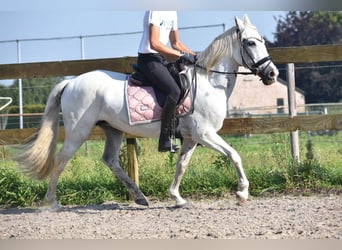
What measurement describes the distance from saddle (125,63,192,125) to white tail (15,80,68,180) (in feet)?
2.88

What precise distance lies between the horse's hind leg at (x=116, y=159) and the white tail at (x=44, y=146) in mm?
548

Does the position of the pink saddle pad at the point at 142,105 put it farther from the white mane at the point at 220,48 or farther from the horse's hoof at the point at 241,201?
the horse's hoof at the point at 241,201

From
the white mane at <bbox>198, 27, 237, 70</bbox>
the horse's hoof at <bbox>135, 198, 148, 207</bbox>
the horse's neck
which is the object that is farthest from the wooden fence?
the white mane at <bbox>198, 27, 237, 70</bbox>

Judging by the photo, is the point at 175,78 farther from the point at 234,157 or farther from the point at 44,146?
the point at 44,146

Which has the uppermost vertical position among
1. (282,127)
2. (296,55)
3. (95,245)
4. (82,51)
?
(82,51)

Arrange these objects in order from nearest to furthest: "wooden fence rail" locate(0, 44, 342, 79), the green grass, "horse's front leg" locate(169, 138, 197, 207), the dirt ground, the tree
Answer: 1. the dirt ground
2. "horse's front leg" locate(169, 138, 197, 207)
3. the green grass
4. "wooden fence rail" locate(0, 44, 342, 79)
5. the tree

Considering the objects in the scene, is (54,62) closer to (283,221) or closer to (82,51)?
(283,221)

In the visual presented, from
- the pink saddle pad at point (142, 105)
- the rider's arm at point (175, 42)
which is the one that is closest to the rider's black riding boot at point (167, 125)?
the pink saddle pad at point (142, 105)

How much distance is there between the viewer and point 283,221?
4746 millimetres

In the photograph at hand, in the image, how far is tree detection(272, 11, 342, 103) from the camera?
1156 inches

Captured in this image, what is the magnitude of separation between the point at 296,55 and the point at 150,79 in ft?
6.70

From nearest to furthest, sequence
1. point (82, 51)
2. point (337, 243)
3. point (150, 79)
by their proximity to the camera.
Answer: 1. point (337, 243)
2. point (150, 79)
3. point (82, 51)

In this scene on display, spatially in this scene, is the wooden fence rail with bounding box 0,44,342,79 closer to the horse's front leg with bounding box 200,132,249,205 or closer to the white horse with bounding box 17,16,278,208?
the white horse with bounding box 17,16,278,208

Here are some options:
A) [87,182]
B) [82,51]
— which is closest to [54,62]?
[87,182]
